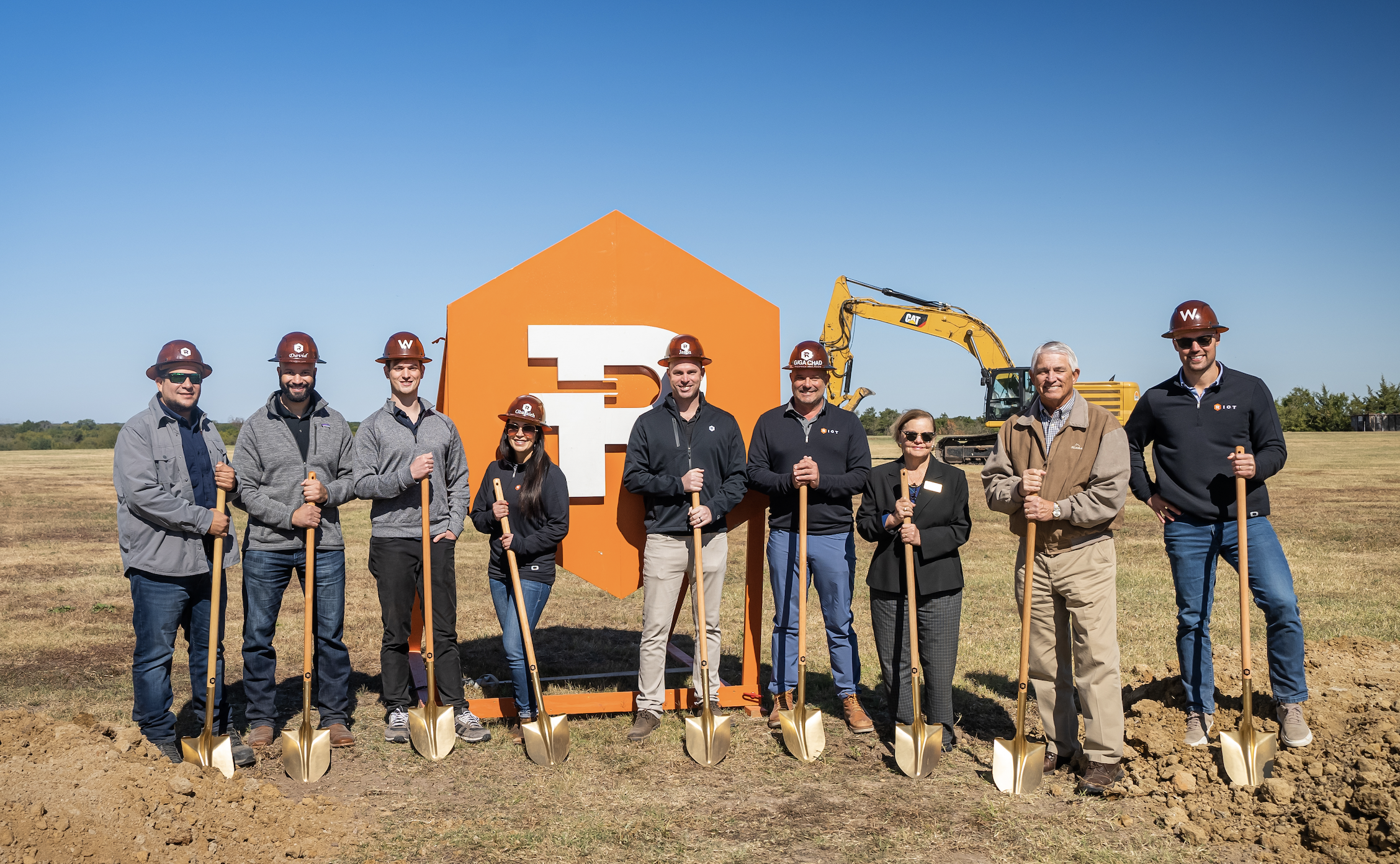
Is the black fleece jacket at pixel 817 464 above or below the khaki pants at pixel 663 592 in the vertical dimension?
above

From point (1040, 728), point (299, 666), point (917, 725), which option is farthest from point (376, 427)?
point (1040, 728)

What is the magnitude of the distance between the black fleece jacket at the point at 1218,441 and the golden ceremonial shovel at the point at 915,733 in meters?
1.41

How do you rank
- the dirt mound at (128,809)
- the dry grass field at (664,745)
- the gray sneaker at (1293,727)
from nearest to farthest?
the dirt mound at (128,809) < the dry grass field at (664,745) < the gray sneaker at (1293,727)

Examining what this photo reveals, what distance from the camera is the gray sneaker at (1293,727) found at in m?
5.07

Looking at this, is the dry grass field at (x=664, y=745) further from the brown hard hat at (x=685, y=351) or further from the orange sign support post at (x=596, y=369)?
the brown hard hat at (x=685, y=351)

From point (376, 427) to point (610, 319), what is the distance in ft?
5.56

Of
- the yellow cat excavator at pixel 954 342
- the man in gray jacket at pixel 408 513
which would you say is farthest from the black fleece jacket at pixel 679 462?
the yellow cat excavator at pixel 954 342

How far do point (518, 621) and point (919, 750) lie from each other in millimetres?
2475

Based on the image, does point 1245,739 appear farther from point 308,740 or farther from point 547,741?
point 308,740

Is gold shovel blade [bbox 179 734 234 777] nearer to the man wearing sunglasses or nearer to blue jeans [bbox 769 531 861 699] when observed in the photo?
blue jeans [bbox 769 531 861 699]

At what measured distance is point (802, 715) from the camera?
18.5ft

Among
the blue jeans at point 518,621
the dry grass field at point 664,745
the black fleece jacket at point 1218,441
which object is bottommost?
the dry grass field at point 664,745

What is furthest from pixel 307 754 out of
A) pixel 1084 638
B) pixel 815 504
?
pixel 1084 638

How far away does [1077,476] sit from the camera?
16.1 feet
